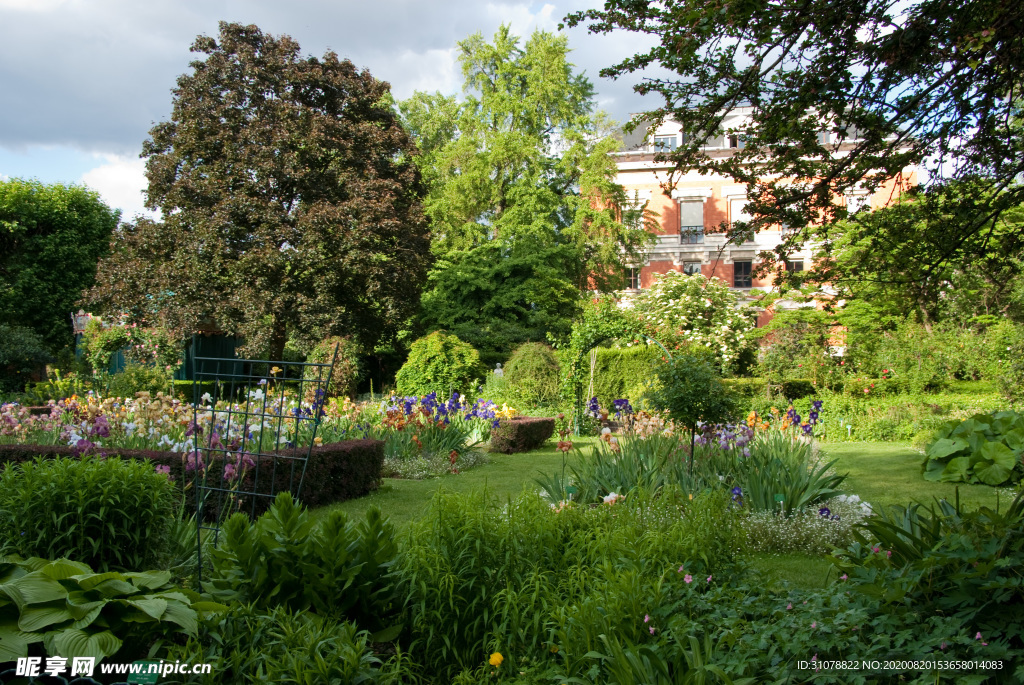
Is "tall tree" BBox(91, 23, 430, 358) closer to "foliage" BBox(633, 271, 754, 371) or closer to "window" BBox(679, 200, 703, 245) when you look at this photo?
"foliage" BBox(633, 271, 754, 371)

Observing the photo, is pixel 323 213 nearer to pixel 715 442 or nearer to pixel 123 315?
pixel 123 315

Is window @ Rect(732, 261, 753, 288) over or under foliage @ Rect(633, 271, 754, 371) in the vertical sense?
over

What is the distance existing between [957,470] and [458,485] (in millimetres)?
5823

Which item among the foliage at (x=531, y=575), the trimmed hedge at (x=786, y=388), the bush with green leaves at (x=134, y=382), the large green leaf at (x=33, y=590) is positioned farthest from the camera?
the trimmed hedge at (x=786, y=388)

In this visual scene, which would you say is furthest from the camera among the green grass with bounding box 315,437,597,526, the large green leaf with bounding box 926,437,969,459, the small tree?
the large green leaf with bounding box 926,437,969,459

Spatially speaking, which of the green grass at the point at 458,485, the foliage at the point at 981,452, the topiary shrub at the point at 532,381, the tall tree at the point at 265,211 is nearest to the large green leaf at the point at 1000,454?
the foliage at the point at 981,452

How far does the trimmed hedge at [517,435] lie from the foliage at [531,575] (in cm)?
707

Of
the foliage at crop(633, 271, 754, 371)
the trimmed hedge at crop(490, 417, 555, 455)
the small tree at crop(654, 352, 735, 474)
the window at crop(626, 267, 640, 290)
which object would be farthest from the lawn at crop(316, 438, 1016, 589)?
the window at crop(626, 267, 640, 290)

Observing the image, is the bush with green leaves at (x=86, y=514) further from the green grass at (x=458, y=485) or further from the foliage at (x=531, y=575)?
the green grass at (x=458, y=485)

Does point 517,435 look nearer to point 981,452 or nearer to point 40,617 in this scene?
point 981,452

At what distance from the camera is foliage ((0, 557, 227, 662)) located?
7.14 ft

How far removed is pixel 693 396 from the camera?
20.5 feet

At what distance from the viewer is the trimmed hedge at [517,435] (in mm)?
10820

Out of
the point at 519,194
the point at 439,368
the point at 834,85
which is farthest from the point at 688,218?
the point at 834,85
